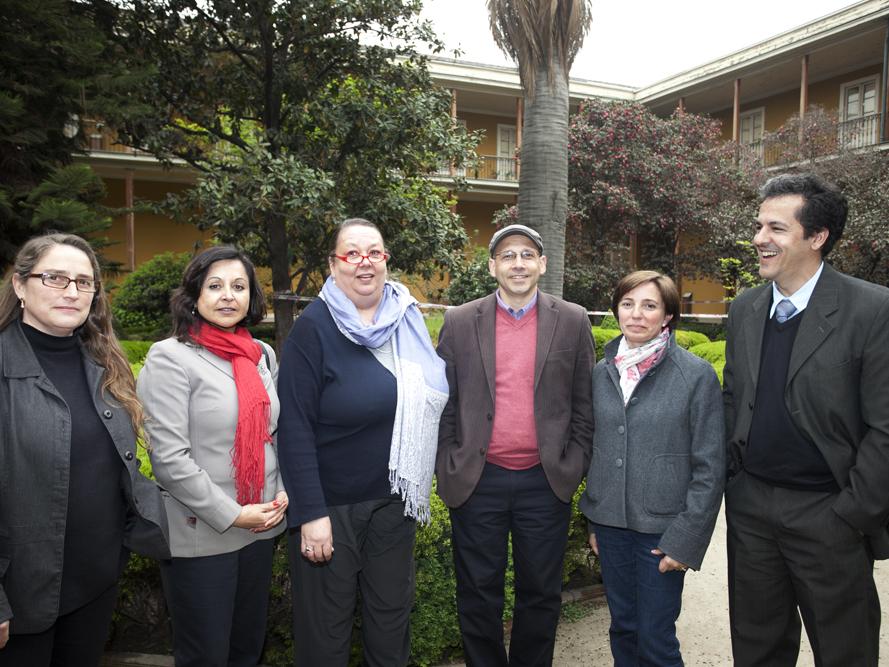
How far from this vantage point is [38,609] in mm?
2094

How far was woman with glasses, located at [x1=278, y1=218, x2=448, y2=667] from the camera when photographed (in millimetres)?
2609

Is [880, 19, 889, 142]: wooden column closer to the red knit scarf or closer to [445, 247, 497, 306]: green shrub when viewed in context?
[445, 247, 497, 306]: green shrub

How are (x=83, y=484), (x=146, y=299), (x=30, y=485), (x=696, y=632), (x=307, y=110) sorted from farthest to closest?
1. (x=146, y=299)
2. (x=307, y=110)
3. (x=696, y=632)
4. (x=83, y=484)
5. (x=30, y=485)

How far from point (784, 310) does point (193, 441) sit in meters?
2.42

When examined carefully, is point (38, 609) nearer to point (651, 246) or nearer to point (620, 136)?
point (620, 136)

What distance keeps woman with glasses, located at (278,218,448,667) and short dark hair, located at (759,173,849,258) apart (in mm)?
1644

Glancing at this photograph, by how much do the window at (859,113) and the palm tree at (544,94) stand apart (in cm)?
1262

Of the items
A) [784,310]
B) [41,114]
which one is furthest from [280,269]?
[784,310]

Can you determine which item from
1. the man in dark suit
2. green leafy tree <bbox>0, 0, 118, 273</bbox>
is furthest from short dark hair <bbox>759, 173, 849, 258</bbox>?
green leafy tree <bbox>0, 0, 118, 273</bbox>

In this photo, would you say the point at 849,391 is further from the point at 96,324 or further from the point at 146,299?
the point at 146,299

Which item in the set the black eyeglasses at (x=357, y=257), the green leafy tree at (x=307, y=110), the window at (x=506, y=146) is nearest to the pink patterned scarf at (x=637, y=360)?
the black eyeglasses at (x=357, y=257)

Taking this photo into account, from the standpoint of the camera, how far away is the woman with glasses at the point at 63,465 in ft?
6.84

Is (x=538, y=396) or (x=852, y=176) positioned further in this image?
(x=852, y=176)

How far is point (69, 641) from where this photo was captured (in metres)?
2.28
